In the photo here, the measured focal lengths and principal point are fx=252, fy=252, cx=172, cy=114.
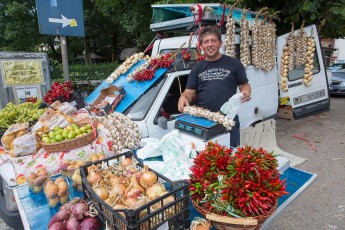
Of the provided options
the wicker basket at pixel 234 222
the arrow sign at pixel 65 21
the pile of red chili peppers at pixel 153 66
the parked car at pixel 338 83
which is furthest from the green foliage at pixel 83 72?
the parked car at pixel 338 83

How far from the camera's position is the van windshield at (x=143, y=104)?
317cm

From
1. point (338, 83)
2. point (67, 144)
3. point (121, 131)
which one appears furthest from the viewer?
point (338, 83)

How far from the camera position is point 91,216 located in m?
1.55

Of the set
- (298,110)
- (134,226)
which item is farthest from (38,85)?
(298,110)

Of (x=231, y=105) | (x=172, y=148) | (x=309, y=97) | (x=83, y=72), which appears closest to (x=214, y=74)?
(x=231, y=105)

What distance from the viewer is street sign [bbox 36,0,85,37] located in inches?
173

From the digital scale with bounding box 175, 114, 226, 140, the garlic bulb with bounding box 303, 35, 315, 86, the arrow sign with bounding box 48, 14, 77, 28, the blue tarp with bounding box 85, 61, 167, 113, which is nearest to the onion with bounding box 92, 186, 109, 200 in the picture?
the digital scale with bounding box 175, 114, 226, 140

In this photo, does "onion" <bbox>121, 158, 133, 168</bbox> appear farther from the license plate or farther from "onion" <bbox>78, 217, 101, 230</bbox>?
the license plate

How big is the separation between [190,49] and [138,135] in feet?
7.31

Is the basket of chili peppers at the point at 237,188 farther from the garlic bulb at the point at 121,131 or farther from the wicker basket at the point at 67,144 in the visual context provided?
the wicker basket at the point at 67,144

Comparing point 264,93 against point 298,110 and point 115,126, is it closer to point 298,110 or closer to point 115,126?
point 298,110

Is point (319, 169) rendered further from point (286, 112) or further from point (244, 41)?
point (286, 112)

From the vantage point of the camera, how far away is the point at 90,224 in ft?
4.92

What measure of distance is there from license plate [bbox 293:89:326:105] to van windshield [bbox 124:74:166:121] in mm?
4568
